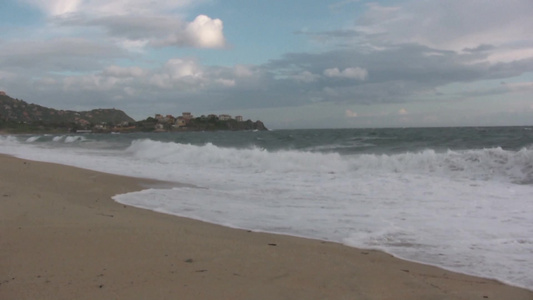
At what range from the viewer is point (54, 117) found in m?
111

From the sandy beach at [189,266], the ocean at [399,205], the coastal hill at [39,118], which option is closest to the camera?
the sandy beach at [189,266]

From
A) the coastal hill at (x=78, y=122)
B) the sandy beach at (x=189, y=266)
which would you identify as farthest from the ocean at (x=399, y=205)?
the coastal hill at (x=78, y=122)

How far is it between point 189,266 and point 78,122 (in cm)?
11588

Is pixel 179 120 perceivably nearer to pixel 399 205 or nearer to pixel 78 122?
pixel 78 122

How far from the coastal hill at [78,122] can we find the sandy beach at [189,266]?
9522cm

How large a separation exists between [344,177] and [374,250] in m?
7.14

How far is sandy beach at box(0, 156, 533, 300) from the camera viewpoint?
316cm

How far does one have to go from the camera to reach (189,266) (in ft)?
12.1

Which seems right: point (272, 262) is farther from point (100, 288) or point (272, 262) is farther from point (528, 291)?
point (528, 291)

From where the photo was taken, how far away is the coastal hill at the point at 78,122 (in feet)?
313

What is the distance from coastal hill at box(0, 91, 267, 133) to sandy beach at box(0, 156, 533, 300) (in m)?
95.2

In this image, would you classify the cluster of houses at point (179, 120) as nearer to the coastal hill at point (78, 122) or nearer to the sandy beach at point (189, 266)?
the coastal hill at point (78, 122)

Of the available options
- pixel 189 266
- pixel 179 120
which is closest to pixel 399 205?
pixel 189 266

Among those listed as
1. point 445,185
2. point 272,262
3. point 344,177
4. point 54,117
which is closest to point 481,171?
point 445,185
